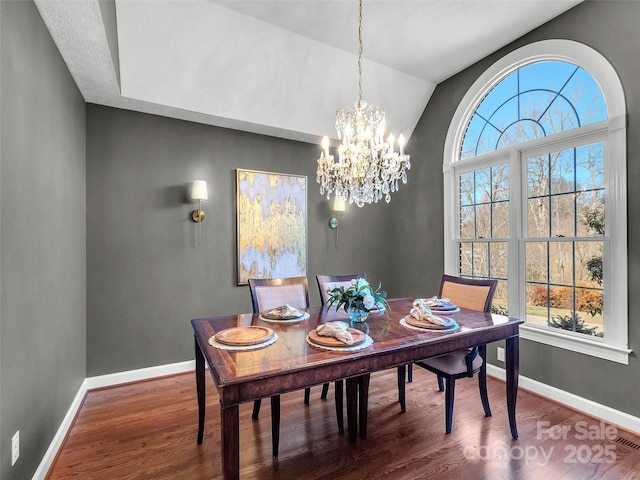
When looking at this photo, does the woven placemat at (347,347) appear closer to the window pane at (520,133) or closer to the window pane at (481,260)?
the window pane at (481,260)

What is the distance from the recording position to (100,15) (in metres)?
1.76

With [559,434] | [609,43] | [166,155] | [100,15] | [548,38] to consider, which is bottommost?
[559,434]

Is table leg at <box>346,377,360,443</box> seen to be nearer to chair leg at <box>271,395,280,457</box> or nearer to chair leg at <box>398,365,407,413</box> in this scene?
chair leg at <box>271,395,280,457</box>

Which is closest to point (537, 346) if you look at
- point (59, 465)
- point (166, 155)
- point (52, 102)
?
point (59, 465)

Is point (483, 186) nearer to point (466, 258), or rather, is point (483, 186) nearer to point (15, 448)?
point (466, 258)

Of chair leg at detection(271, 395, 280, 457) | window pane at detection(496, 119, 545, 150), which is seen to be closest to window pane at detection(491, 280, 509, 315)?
window pane at detection(496, 119, 545, 150)

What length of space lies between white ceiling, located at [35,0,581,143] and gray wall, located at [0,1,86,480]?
32cm

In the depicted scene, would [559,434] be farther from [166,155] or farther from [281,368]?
[166,155]

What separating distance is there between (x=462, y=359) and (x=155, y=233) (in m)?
2.82

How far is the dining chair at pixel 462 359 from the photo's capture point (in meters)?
2.10

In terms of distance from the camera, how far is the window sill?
2.24m

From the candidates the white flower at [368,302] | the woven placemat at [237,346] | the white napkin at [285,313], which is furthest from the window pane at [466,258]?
the woven placemat at [237,346]

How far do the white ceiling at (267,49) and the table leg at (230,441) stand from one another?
213 cm

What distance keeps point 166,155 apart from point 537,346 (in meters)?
3.77
